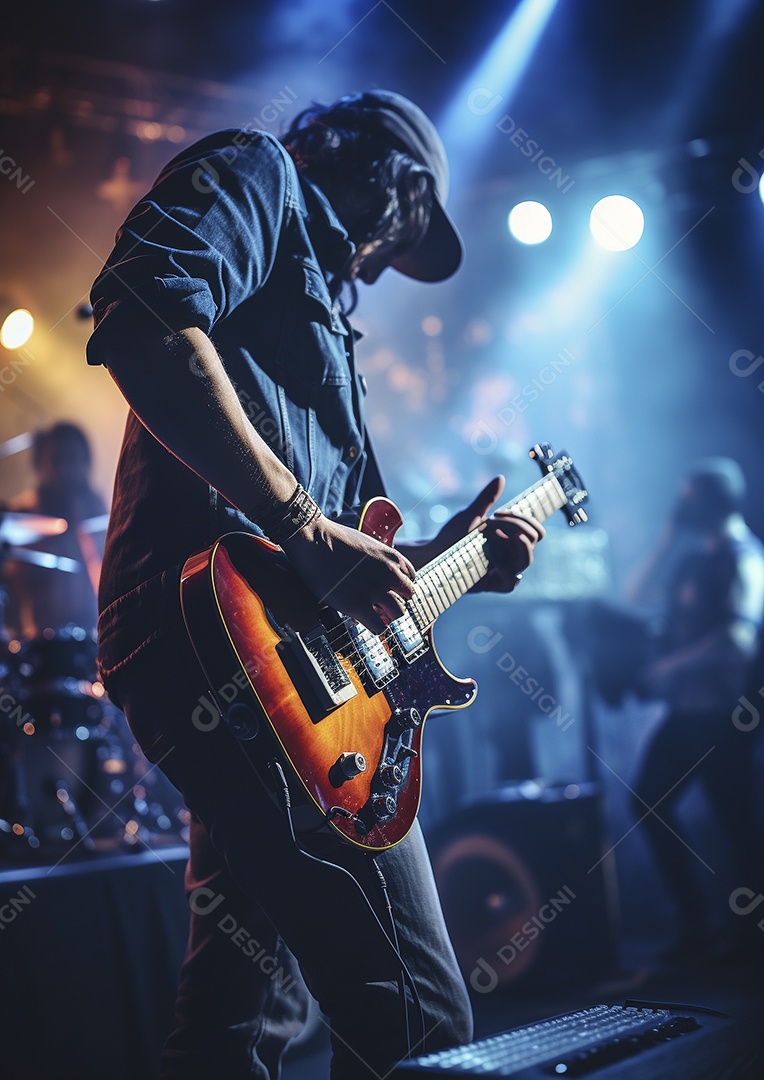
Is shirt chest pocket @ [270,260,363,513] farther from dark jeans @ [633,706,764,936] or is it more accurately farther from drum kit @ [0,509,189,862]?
dark jeans @ [633,706,764,936]

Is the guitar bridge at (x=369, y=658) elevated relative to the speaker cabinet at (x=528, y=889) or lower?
elevated

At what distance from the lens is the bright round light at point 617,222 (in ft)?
20.0

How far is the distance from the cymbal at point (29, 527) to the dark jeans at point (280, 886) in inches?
140

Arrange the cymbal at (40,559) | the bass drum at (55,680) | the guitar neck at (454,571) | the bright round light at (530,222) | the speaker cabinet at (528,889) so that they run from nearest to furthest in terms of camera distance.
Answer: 1. the guitar neck at (454,571)
2. the bass drum at (55,680)
3. the speaker cabinet at (528,889)
4. the cymbal at (40,559)
5. the bright round light at (530,222)

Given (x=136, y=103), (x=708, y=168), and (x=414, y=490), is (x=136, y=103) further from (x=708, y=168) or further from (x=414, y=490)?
(x=708, y=168)

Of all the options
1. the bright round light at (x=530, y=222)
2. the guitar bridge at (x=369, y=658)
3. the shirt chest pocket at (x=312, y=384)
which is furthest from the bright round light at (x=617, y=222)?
the guitar bridge at (x=369, y=658)

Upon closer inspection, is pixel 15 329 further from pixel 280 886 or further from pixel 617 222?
pixel 280 886

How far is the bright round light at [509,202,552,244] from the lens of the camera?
6.43 meters

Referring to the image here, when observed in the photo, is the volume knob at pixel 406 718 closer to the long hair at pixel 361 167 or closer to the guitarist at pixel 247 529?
the guitarist at pixel 247 529

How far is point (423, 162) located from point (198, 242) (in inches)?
37.5

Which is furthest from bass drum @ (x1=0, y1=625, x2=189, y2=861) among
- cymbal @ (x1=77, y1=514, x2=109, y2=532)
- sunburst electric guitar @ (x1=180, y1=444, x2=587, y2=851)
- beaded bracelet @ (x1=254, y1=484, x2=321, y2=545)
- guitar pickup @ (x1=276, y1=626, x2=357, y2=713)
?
beaded bracelet @ (x1=254, y1=484, x2=321, y2=545)

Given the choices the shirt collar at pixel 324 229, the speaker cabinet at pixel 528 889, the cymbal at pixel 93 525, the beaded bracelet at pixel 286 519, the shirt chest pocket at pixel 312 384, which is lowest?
the speaker cabinet at pixel 528 889

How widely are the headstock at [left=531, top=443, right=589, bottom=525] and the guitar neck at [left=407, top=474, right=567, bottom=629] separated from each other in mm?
136

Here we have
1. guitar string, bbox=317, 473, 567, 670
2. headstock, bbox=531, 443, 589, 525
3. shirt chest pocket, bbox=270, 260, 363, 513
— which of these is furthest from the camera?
headstock, bbox=531, 443, 589, 525
